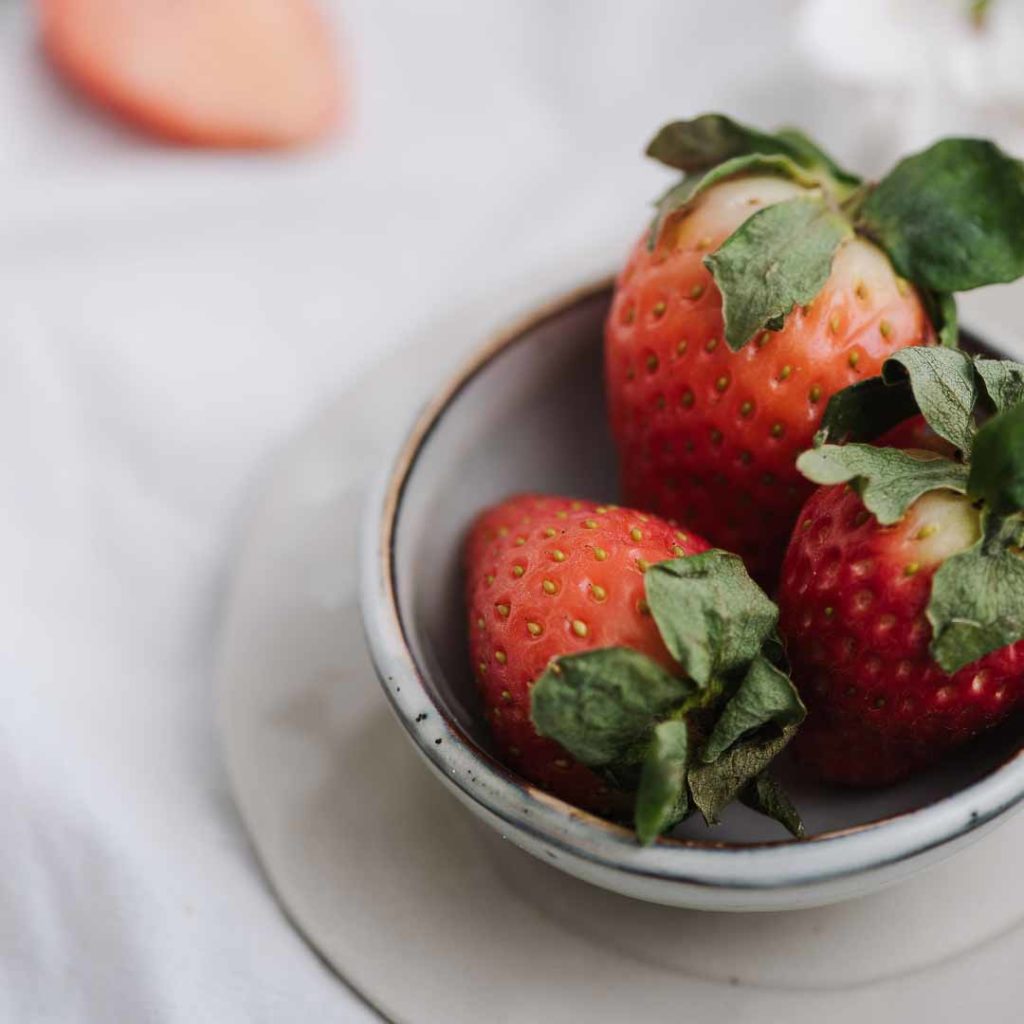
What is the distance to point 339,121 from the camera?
4.16ft

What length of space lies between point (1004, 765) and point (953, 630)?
75 millimetres

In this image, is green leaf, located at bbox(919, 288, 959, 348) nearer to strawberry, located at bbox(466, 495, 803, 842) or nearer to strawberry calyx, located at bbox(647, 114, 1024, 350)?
strawberry calyx, located at bbox(647, 114, 1024, 350)

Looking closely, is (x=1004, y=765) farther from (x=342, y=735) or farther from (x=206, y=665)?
(x=206, y=665)

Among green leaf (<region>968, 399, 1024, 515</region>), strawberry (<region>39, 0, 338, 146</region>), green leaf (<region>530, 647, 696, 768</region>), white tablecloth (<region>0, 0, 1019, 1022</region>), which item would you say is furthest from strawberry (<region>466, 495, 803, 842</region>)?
strawberry (<region>39, 0, 338, 146</region>)

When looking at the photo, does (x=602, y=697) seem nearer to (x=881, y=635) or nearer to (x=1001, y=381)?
(x=881, y=635)

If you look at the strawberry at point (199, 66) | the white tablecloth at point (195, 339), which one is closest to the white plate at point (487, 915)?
the white tablecloth at point (195, 339)

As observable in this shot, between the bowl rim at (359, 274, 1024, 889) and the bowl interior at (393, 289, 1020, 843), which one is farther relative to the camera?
the bowl interior at (393, 289, 1020, 843)

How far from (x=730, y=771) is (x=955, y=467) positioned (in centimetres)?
17

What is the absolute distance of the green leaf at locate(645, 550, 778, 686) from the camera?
1.75 feet

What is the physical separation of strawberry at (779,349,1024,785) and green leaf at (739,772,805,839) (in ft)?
0.18

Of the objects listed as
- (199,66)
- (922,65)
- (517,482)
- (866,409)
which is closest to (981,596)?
(866,409)

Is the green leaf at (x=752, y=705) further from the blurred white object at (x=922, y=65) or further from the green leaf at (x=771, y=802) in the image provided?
the blurred white object at (x=922, y=65)

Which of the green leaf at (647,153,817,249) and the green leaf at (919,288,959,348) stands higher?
the green leaf at (647,153,817,249)

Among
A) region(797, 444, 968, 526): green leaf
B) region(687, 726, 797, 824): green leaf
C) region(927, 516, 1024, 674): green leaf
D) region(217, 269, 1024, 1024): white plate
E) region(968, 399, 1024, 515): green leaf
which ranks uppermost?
region(968, 399, 1024, 515): green leaf
